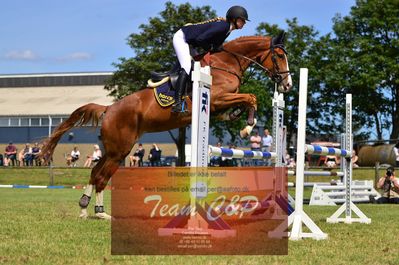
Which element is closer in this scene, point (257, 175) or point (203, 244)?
point (203, 244)

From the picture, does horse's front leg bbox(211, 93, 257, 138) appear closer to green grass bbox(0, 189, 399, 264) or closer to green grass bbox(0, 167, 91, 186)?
green grass bbox(0, 189, 399, 264)

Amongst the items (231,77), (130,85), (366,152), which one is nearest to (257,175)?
(231,77)

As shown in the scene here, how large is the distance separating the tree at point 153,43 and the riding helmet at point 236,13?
2624 cm

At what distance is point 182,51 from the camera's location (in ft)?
27.8

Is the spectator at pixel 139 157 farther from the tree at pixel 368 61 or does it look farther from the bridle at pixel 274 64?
the bridle at pixel 274 64

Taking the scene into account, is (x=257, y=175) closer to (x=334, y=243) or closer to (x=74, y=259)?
(x=334, y=243)

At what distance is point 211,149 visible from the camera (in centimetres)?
759

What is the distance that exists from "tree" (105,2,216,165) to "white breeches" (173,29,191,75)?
26.2 meters

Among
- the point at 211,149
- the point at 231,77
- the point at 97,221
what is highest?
the point at 231,77

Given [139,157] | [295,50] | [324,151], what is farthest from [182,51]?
[295,50]

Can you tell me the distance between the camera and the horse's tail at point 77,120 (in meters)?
9.83

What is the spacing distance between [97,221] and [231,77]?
2515 mm

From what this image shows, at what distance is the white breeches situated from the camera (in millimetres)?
8469

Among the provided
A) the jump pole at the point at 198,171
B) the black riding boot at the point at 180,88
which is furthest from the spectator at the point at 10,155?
the jump pole at the point at 198,171
